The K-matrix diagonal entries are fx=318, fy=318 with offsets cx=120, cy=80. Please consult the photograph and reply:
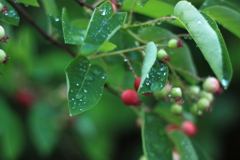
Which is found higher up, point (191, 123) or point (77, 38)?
point (77, 38)

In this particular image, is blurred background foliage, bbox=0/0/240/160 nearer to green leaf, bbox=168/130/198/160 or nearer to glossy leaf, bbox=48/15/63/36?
glossy leaf, bbox=48/15/63/36

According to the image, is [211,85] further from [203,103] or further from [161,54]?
[161,54]

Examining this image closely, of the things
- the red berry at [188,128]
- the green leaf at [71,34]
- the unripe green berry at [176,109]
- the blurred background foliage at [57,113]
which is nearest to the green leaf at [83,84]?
the green leaf at [71,34]

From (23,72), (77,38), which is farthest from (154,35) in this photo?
(23,72)

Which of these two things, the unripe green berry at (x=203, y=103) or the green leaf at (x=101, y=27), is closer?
the green leaf at (x=101, y=27)

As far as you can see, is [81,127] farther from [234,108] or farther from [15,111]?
[234,108]

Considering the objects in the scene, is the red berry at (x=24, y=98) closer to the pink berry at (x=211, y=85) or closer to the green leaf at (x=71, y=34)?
the green leaf at (x=71, y=34)

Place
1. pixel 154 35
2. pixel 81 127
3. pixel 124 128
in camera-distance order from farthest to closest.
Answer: pixel 124 128 < pixel 81 127 < pixel 154 35

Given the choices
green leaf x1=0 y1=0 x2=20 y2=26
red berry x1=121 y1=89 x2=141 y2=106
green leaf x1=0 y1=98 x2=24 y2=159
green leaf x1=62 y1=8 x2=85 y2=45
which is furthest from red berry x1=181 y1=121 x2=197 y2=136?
green leaf x1=0 y1=98 x2=24 y2=159
